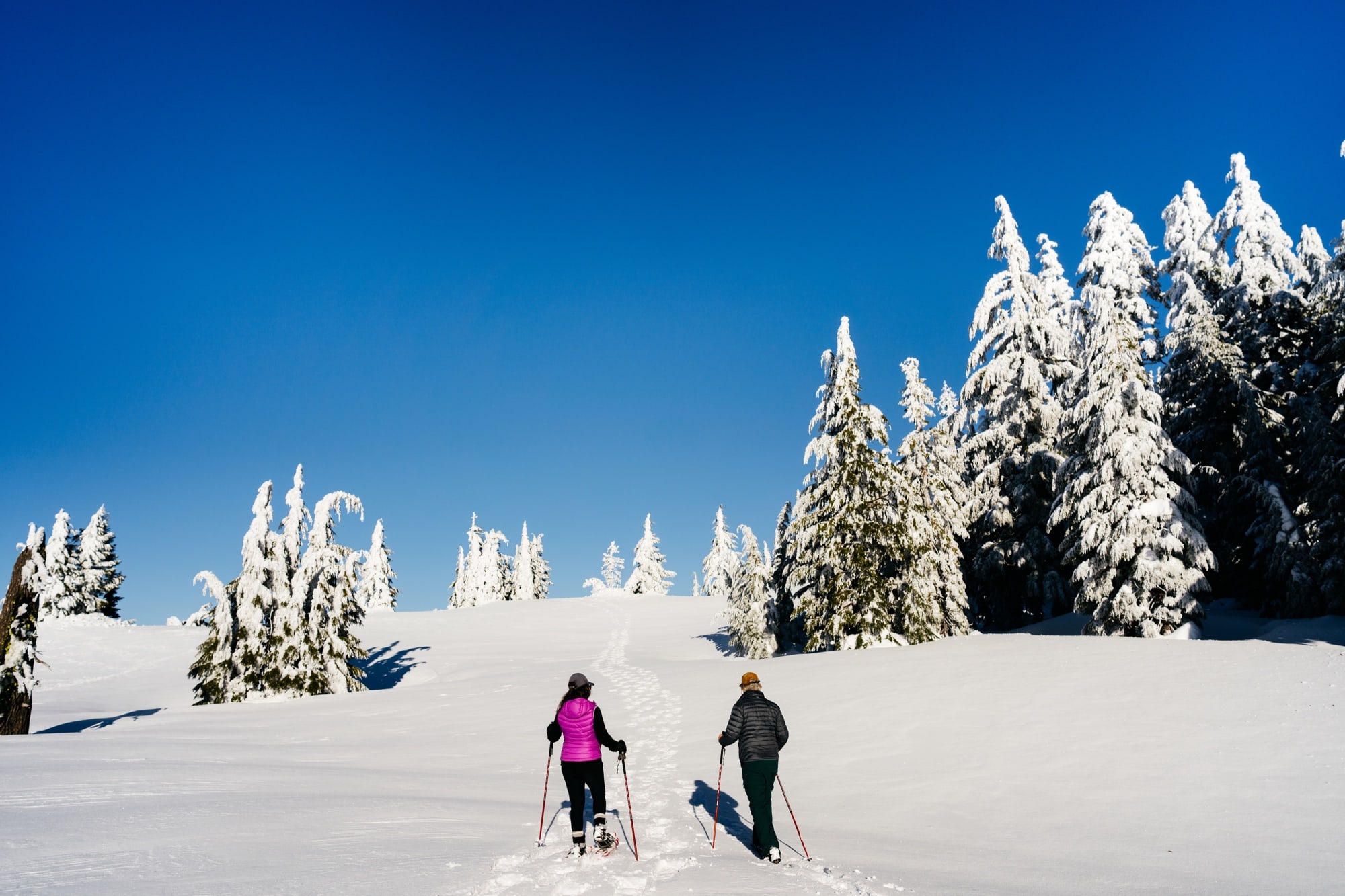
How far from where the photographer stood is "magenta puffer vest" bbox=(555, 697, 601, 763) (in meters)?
8.19

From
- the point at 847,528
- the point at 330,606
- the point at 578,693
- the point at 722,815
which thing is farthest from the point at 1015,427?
the point at 330,606

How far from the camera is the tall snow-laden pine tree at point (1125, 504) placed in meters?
20.0

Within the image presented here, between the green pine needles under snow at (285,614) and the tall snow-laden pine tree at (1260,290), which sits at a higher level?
the tall snow-laden pine tree at (1260,290)

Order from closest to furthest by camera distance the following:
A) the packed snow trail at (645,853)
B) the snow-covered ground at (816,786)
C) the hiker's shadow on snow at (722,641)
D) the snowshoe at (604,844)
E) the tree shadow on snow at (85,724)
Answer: the packed snow trail at (645,853) → the snow-covered ground at (816,786) → the snowshoe at (604,844) → the tree shadow on snow at (85,724) → the hiker's shadow on snow at (722,641)

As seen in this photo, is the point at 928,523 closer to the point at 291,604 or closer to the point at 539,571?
the point at 291,604

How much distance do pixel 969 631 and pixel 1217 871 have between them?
23.9 metres

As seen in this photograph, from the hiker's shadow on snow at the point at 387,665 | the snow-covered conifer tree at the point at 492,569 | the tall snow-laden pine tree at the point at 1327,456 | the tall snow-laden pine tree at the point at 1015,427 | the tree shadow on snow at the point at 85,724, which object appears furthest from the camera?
the snow-covered conifer tree at the point at 492,569

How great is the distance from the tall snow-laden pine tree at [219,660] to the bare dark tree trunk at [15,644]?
676cm

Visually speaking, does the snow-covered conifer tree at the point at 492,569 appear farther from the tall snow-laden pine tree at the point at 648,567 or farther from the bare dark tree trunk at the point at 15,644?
the bare dark tree trunk at the point at 15,644

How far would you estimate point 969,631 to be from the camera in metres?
29.6

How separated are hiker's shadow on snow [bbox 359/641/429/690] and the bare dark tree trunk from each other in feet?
44.9

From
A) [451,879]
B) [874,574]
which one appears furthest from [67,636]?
[451,879]

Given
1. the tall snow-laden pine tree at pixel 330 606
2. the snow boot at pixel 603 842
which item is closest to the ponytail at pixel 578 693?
the snow boot at pixel 603 842

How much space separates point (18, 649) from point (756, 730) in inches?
775
